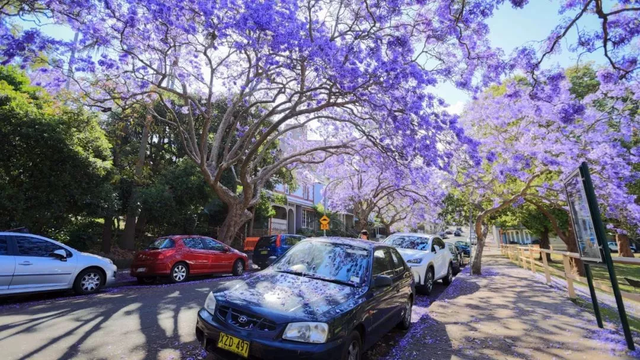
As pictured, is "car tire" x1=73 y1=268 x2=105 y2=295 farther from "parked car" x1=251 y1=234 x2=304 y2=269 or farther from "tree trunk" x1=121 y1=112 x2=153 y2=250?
"tree trunk" x1=121 y1=112 x2=153 y2=250

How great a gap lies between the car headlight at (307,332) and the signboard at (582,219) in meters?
4.39

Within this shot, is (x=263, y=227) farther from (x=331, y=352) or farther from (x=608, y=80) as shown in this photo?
(x=331, y=352)

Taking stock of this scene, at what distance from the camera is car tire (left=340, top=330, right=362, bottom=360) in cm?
364

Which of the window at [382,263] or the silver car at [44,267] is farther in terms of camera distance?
the silver car at [44,267]

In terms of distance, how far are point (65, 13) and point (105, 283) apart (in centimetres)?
730

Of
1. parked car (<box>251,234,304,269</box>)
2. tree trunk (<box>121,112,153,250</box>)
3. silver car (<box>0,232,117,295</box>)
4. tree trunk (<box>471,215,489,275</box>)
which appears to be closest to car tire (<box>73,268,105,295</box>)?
silver car (<box>0,232,117,295</box>)

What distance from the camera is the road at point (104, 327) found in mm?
4582

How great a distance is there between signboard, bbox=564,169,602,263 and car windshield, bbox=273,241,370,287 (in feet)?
11.3

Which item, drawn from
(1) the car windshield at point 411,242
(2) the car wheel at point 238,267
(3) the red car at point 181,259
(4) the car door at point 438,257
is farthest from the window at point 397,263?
(2) the car wheel at point 238,267

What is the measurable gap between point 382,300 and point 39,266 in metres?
7.70

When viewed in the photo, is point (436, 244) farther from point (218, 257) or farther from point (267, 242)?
point (218, 257)

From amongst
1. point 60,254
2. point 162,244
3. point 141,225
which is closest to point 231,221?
point 162,244

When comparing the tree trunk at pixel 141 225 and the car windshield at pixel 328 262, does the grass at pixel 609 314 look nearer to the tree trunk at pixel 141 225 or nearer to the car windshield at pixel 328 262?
the car windshield at pixel 328 262

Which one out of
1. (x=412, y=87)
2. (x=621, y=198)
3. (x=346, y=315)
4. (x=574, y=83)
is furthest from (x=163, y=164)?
(x=574, y=83)
